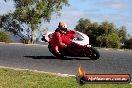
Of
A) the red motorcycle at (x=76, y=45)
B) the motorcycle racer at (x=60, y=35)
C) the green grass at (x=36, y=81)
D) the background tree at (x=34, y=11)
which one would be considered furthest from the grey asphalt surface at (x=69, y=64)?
the background tree at (x=34, y=11)

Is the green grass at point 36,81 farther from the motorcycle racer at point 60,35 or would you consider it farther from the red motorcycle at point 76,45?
the red motorcycle at point 76,45

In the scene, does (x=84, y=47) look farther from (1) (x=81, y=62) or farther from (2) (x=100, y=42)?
(2) (x=100, y=42)

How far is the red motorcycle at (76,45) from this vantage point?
54.2ft

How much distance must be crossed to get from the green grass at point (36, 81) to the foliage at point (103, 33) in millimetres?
37448

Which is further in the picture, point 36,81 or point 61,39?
point 61,39

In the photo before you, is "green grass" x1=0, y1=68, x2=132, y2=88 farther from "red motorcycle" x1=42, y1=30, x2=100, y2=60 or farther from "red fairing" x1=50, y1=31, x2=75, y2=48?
"red motorcycle" x1=42, y1=30, x2=100, y2=60

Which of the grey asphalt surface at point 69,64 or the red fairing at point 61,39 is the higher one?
the red fairing at point 61,39

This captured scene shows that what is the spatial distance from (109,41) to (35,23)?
8.41 m

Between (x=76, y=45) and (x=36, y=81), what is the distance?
636 cm

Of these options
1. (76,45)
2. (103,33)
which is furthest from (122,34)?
(76,45)

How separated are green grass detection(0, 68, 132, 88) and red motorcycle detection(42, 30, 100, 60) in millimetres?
4442

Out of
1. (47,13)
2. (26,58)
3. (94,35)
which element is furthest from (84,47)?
(94,35)

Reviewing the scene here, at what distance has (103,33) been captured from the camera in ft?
173

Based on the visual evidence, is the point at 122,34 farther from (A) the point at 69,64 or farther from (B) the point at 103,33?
(A) the point at 69,64
